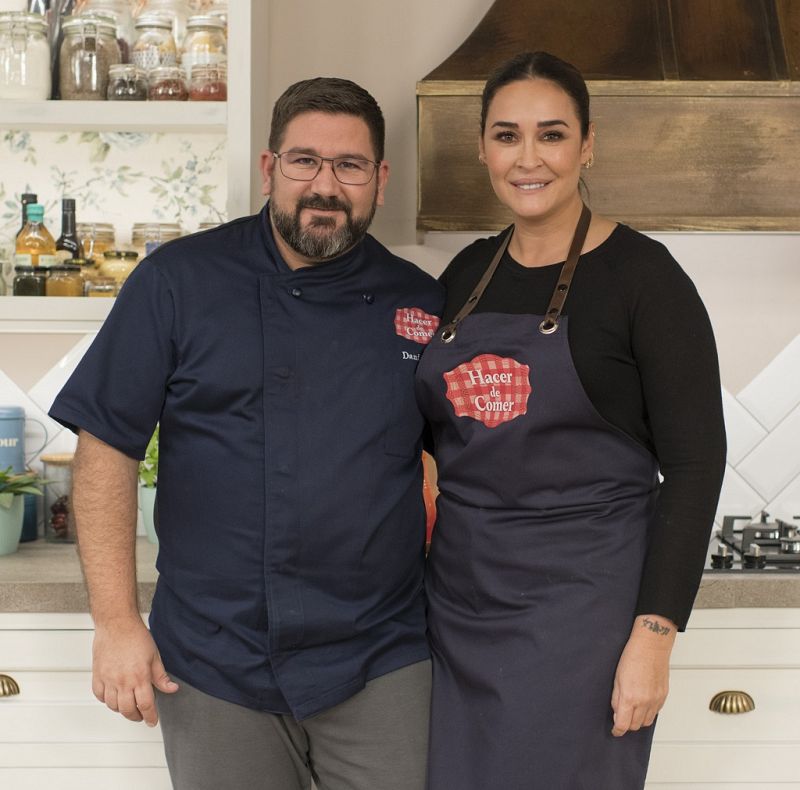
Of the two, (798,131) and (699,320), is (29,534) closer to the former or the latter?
(699,320)

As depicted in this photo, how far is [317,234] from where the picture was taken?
1.49 metres

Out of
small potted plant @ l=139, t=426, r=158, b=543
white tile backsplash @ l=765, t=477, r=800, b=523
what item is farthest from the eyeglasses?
white tile backsplash @ l=765, t=477, r=800, b=523

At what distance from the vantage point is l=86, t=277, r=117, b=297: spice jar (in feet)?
6.86

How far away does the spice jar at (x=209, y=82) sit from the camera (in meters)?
2.01

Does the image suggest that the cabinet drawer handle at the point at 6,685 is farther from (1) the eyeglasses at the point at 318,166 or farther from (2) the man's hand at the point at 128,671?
(1) the eyeglasses at the point at 318,166

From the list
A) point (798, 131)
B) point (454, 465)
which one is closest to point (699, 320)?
point (454, 465)

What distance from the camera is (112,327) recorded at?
1.42 m

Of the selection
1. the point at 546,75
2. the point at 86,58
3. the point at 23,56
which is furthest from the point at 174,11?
the point at 546,75

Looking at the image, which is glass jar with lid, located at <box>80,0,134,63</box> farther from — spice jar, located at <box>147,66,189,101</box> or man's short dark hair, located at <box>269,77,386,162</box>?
man's short dark hair, located at <box>269,77,386,162</box>

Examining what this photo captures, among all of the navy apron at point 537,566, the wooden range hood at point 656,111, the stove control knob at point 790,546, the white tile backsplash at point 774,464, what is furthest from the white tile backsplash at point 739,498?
the navy apron at point 537,566

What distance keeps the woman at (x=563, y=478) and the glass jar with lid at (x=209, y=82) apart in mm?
684

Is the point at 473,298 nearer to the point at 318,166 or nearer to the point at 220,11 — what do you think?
the point at 318,166

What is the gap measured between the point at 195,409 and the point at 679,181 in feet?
3.42

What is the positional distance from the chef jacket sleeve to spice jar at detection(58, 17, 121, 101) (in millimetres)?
757
